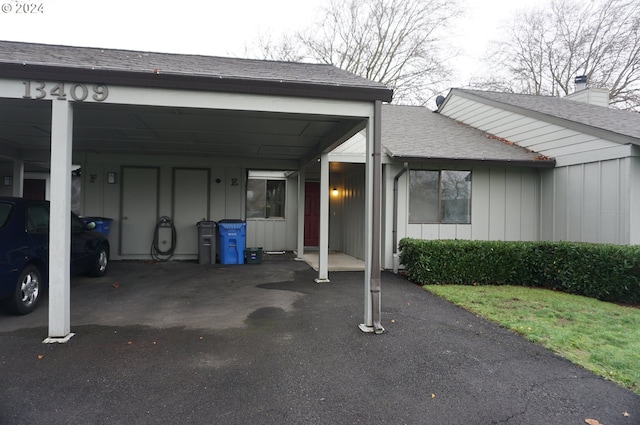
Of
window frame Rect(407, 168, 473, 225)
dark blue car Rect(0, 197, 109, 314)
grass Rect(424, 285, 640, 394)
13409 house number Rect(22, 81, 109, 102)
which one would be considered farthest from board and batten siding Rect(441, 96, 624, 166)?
dark blue car Rect(0, 197, 109, 314)

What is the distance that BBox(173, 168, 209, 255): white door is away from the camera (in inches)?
367

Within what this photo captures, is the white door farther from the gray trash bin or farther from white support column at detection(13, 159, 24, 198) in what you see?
white support column at detection(13, 159, 24, 198)

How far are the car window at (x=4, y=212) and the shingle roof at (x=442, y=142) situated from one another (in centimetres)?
661

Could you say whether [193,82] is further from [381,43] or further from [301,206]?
[381,43]

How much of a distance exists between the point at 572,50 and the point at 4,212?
74.4 feet

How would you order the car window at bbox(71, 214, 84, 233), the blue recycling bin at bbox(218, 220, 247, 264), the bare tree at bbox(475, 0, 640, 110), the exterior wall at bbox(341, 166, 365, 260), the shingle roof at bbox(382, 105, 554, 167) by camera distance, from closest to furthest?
the car window at bbox(71, 214, 84, 233), the shingle roof at bbox(382, 105, 554, 167), the blue recycling bin at bbox(218, 220, 247, 264), the exterior wall at bbox(341, 166, 365, 260), the bare tree at bbox(475, 0, 640, 110)

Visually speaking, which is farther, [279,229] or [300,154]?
[279,229]

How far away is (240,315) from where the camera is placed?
4770 mm

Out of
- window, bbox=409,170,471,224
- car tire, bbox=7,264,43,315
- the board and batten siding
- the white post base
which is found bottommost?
the white post base

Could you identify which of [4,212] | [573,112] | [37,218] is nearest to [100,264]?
[37,218]

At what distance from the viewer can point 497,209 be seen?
8.60m

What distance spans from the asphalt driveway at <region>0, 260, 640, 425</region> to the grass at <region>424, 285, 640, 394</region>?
0.81 feet

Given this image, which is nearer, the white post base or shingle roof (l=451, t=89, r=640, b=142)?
the white post base

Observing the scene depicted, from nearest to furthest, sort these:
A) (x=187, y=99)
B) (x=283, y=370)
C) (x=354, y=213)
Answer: (x=283, y=370) < (x=187, y=99) < (x=354, y=213)
